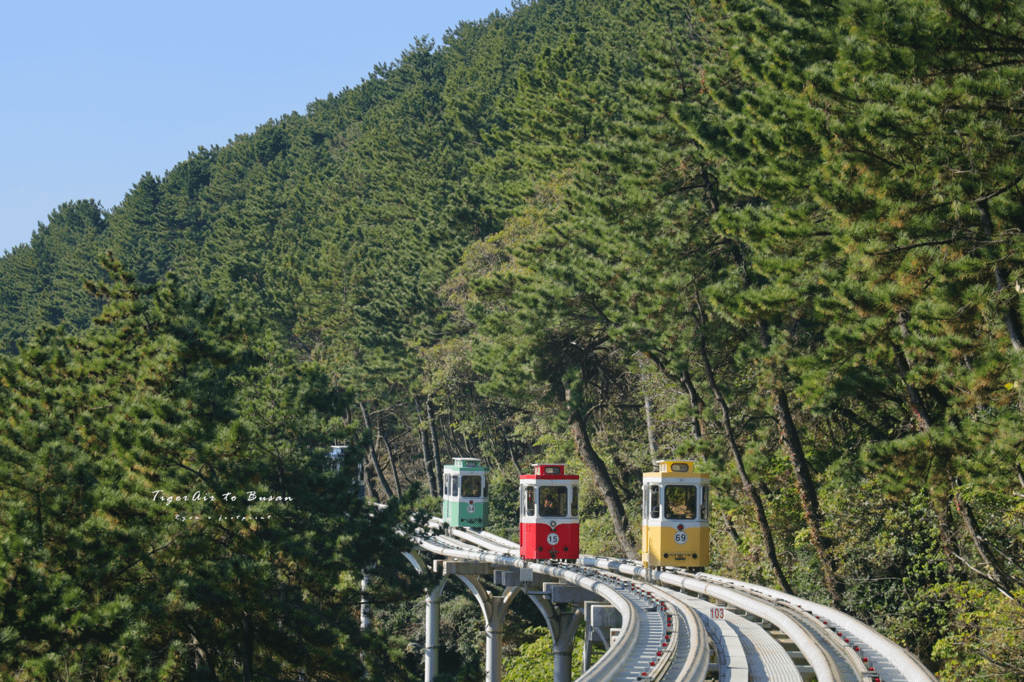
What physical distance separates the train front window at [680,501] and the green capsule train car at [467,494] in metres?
15.4

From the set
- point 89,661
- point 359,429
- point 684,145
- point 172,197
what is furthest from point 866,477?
point 172,197

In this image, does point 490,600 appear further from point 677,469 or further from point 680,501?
point 677,469

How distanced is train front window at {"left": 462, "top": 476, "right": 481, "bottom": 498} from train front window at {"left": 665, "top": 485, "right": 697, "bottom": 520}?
16016mm

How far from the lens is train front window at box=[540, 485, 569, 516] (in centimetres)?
2616

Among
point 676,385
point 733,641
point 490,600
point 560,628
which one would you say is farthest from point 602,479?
point 733,641

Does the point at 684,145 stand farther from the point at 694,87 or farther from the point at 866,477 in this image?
the point at 866,477

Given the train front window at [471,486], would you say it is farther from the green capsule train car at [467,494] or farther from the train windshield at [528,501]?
the train windshield at [528,501]

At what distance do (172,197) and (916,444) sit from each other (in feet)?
374

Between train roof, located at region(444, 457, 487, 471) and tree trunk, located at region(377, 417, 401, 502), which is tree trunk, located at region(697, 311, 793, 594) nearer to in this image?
train roof, located at region(444, 457, 487, 471)

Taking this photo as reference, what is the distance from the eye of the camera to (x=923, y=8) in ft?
40.8

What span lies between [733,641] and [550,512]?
13.4 metres

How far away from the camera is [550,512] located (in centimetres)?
2670

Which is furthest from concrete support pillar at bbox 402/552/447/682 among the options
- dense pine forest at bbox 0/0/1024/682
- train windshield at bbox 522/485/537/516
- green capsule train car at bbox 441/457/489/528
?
train windshield at bbox 522/485/537/516

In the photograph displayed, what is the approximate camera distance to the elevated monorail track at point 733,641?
36.0 ft
